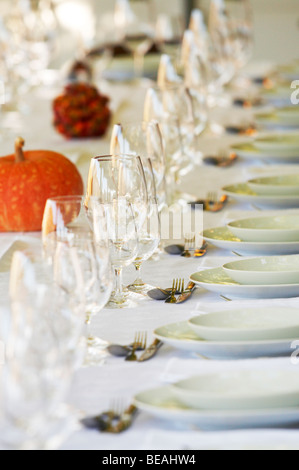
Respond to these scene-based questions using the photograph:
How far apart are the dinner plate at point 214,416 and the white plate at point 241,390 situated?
0.01 metres

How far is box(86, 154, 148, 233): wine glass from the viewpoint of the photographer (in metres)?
1.30

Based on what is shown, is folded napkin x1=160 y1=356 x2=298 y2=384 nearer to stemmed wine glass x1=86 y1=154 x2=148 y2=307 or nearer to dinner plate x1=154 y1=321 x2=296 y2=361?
dinner plate x1=154 y1=321 x2=296 y2=361

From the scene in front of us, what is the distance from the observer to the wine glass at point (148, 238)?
1292mm

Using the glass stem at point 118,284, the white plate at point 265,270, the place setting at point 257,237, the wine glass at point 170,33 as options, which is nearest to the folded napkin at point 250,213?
the place setting at point 257,237

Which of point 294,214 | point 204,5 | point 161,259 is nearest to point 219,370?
point 161,259

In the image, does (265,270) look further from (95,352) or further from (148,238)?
(95,352)

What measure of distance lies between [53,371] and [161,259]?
0.73 m

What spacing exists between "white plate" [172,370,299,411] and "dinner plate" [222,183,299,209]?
0.88m

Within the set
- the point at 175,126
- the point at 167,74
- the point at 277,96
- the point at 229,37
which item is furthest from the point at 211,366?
the point at 229,37

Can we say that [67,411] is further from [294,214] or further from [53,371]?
[294,214]

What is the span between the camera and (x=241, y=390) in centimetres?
87

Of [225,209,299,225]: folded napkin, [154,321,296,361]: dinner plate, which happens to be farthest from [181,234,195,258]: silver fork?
[154,321,296,361]: dinner plate

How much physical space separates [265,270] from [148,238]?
0.62 ft
